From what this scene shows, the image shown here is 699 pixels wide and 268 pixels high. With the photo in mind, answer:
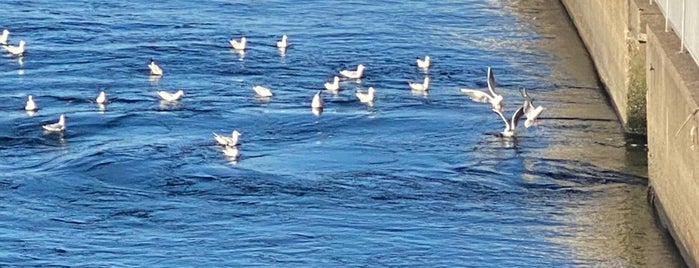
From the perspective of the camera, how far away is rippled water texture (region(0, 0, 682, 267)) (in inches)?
810

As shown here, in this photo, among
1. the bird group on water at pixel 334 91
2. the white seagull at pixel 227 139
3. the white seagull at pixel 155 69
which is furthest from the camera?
the white seagull at pixel 155 69

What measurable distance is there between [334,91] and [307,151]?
13.5ft

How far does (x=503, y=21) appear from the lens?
36.5 meters

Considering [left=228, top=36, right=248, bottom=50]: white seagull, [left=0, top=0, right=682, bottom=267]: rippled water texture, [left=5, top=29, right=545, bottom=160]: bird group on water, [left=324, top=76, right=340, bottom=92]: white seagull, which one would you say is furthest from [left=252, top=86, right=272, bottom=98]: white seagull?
[left=228, top=36, right=248, bottom=50]: white seagull

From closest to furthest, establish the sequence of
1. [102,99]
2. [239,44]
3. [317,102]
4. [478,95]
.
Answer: [478,95] < [317,102] < [102,99] < [239,44]

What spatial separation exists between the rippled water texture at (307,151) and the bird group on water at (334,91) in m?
0.16

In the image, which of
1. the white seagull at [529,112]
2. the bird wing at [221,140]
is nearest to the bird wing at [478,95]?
the white seagull at [529,112]

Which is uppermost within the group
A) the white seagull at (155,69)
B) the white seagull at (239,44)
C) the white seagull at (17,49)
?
the white seagull at (17,49)

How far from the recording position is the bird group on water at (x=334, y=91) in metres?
25.4

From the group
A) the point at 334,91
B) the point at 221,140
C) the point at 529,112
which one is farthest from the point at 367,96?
the point at 221,140

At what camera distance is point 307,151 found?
24.9 metres

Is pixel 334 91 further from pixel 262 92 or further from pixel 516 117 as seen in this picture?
pixel 516 117

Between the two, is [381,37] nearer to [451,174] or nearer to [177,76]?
[177,76]

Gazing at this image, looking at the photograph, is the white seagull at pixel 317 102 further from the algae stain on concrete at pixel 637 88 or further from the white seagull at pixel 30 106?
the algae stain on concrete at pixel 637 88
